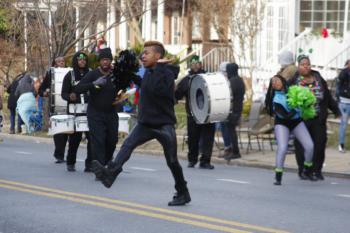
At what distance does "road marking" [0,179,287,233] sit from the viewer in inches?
422

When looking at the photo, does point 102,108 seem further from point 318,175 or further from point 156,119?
point 318,175

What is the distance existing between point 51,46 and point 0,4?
257 centimetres

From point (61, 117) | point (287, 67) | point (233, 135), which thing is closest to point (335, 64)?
point (233, 135)

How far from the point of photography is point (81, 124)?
53.9ft

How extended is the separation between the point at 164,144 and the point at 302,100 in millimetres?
3631

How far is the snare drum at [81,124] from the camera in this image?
16.4 m

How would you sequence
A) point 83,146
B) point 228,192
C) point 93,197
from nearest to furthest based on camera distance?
point 93,197
point 228,192
point 83,146

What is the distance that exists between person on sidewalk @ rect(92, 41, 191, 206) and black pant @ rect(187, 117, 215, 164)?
245 inches

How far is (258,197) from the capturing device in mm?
13539

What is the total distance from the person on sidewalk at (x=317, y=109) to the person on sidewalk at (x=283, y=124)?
644 millimetres

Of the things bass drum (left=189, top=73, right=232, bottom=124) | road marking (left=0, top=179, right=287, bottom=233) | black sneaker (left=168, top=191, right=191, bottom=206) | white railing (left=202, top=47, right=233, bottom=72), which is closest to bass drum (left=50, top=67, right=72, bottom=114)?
bass drum (left=189, top=73, right=232, bottom=124)

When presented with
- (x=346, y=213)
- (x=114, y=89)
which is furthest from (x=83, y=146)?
(x=346, y=213)

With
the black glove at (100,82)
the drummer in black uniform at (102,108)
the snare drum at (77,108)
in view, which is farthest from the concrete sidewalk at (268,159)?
the black glove at (100,82)

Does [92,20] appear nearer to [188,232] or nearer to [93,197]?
[93,197]
